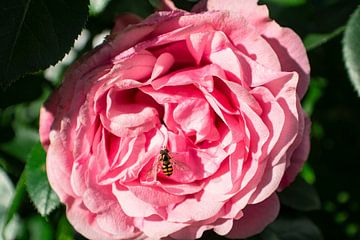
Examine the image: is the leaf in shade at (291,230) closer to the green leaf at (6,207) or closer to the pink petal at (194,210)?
the pink petal at (194,210)

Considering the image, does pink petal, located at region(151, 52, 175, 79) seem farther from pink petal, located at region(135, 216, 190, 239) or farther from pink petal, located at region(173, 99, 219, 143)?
pink petal, located at region(135, 216, 190, 239)

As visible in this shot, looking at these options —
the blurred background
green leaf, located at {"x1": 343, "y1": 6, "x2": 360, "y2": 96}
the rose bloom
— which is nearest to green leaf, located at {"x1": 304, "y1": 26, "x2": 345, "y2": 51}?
the blurred background

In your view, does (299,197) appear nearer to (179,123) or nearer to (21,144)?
(179,123)

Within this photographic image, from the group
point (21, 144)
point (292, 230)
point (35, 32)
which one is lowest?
point (292, 230)

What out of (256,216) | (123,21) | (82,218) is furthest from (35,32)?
(256,216)

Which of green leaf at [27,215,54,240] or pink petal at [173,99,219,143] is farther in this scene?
green leaf at [27,215,54,240]

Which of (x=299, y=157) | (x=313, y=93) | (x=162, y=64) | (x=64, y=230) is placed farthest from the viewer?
(x=313, y=93)

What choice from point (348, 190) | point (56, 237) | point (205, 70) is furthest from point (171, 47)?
point (348, 190)
